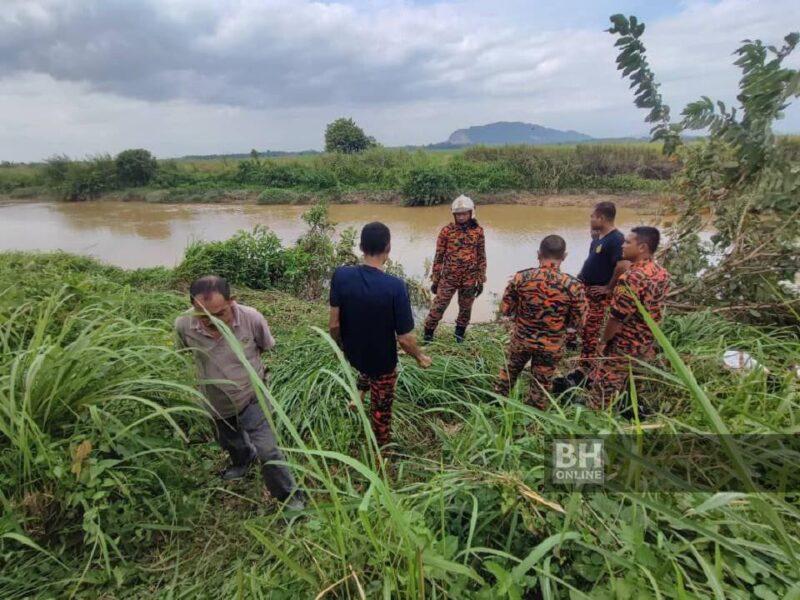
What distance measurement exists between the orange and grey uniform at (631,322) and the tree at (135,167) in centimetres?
3015

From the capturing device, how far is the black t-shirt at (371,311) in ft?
7.39

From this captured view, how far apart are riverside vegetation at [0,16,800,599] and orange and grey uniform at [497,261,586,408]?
441 millimetres

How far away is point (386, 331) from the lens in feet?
7.68

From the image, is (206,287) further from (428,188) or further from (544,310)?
(428,188)

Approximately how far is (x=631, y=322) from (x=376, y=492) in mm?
2229

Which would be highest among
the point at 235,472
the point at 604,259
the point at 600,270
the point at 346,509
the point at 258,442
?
the point at 604,259

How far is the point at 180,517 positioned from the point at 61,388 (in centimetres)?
82

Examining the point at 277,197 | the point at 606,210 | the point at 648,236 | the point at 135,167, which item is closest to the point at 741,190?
the point at 606,210

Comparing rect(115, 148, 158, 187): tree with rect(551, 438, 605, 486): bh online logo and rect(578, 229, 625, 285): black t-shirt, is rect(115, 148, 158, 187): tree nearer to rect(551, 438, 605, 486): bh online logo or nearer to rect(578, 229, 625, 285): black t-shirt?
rect(578, 229, 625, 285): black t-shirt

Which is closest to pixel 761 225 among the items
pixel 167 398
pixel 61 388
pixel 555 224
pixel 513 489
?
pixel 513 489

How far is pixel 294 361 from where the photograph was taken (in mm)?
3566

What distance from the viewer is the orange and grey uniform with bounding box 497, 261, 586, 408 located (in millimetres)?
2615

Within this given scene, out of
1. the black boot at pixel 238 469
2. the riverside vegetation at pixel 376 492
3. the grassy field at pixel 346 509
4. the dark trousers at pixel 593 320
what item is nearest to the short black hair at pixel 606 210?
the dark trousers at pixel 593 320

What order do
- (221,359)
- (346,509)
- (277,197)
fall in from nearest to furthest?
(346,509), (221,359), (277,197)
